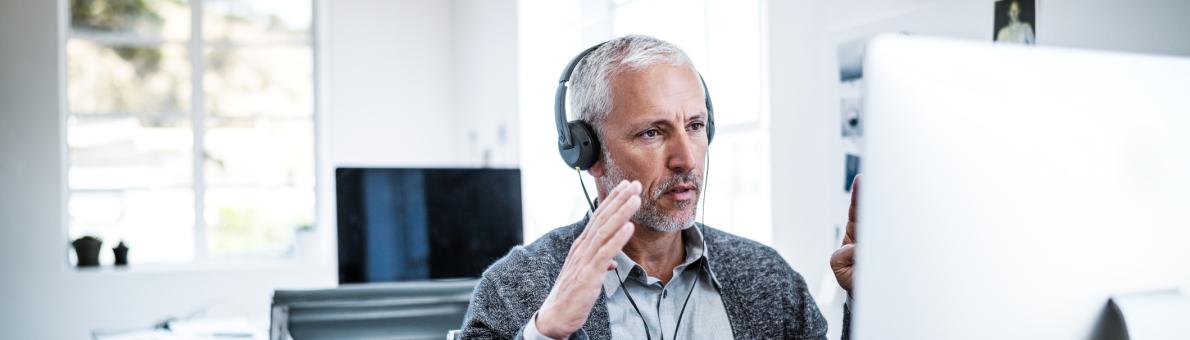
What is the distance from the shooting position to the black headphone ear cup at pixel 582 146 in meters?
1.24

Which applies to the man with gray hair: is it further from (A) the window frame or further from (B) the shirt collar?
(A) the window frame

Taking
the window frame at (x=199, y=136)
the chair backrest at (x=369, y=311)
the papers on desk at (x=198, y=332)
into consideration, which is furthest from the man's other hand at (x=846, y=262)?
the window frame at (x=199, y=136)

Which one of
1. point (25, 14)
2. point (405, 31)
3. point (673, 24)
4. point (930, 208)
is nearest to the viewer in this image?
point (930, 208)

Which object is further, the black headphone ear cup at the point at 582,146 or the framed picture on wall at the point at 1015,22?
the framed picture on wall at the point at 1015,22

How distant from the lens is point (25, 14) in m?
4.50

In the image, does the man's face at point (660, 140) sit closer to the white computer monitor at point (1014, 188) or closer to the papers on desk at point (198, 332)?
the white computer monitor at point (1014, 188)

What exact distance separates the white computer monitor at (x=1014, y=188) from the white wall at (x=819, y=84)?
0.88 metres

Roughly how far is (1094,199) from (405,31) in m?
4.83

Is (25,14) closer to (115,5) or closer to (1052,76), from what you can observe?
(115,5)

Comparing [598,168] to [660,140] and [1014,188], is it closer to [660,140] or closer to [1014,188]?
[660,140]

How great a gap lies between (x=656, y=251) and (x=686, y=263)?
0.04m

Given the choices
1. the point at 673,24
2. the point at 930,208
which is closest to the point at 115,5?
the point at 673,24

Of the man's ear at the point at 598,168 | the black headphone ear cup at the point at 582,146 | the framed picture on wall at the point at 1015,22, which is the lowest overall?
the man's ear at the point at 598,168

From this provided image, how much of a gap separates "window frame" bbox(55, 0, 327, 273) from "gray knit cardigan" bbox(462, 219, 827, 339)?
4.00 meters
